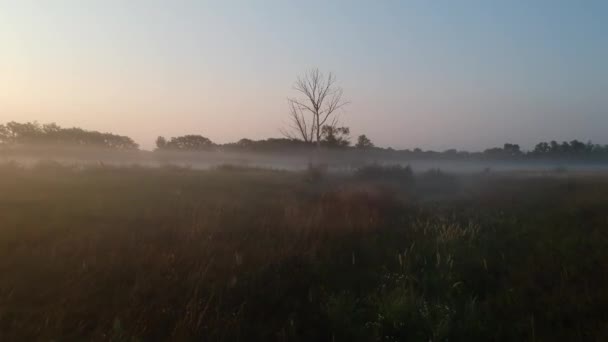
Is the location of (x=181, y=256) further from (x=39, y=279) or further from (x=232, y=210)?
(x=232, y=210)

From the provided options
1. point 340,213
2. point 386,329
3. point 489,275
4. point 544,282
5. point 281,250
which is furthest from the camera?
point 340,213

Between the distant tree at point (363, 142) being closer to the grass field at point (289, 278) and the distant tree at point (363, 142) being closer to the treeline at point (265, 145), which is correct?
the treeline at point (265, 145)

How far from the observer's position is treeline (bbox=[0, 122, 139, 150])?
109 ft

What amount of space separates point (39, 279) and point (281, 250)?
2.85m

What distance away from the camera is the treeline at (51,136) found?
1312 inches

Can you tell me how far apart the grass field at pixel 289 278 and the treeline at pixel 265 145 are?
29498 millimetres

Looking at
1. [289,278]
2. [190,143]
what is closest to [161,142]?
[190,143]

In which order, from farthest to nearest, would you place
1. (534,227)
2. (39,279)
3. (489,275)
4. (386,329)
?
1. (534,227)
2. (489,275)
3. (39,279)
4. (386,329)

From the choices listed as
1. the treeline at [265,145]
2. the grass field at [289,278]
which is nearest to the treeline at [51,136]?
the treeline at [265,145]

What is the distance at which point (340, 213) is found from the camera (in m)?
6.88

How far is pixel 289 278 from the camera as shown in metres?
3.58

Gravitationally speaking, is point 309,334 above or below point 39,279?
below

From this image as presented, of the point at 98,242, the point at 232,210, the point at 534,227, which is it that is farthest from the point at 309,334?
the point at 534,227

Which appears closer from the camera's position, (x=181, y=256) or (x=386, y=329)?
(x=386, y=329)
